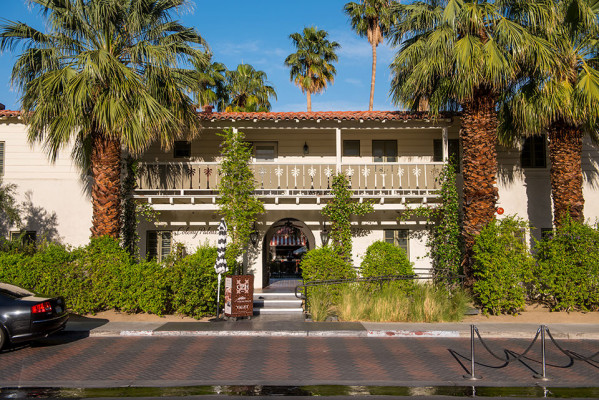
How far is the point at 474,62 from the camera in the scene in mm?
14688

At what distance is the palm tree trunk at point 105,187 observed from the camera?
15211 mm

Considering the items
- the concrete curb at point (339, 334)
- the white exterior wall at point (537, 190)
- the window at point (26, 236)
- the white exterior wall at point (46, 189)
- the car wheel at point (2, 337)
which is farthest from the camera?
the white exterior wall at point (537, 190)

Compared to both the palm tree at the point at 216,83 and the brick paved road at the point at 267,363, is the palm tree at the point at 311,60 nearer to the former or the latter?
the palm tree at the point at 216,83

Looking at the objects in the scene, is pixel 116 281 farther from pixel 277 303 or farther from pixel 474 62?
pixel 474 62

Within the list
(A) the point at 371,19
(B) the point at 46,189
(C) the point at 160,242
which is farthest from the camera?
(A) the point at 371,19

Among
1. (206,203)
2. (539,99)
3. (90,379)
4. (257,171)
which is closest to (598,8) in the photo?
(539,99)

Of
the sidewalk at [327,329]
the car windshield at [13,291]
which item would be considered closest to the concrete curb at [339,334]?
the sidewalk at [327,329]

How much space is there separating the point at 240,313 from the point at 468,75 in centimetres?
940

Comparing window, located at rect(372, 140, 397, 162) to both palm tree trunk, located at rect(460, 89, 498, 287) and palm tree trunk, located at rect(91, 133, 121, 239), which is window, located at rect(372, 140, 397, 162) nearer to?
palm tree trunk, located at rect(460, 89, 498, 287)

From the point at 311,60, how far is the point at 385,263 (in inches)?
849

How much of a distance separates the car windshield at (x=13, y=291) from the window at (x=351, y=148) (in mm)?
11641

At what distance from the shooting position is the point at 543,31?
15.5m

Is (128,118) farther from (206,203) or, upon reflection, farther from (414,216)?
(414,216)

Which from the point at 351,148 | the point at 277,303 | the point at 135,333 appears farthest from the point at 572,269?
the point at 135,333
